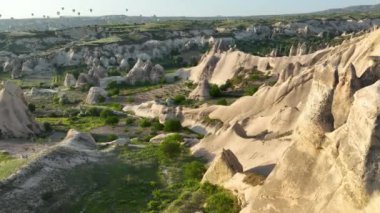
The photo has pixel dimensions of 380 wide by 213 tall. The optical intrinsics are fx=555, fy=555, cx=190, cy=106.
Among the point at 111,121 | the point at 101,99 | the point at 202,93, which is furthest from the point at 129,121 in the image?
A: the point at 101,99

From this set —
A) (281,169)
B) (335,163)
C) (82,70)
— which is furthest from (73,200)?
(82,70)

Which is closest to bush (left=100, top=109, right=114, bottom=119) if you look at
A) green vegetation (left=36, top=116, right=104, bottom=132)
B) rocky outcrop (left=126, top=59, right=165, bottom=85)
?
green vegetation (left=36, top=116, right=104, bottom=132)

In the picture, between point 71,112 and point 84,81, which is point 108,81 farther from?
point 71,112

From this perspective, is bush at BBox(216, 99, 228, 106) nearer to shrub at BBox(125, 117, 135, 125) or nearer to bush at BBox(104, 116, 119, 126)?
shrub at BBox(125, 117, 135, 125)

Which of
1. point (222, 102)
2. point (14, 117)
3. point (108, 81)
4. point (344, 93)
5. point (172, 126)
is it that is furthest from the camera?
point (108, 81)

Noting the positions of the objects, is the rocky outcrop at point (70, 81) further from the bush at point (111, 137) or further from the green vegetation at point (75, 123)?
the bush at point (111, 137)

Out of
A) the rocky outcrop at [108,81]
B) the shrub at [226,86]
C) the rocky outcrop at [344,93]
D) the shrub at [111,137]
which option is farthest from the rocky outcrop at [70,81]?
the rocky outcrop at [344,93]
